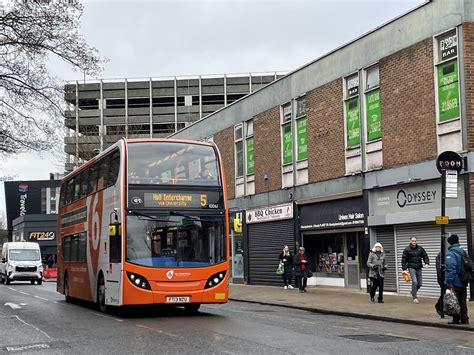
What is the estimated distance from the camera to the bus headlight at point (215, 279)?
14930 mm

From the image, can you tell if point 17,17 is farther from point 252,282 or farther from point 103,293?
point 252,282

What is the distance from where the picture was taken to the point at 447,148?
60.4 feet

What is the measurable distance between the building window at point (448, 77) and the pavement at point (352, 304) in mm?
5150

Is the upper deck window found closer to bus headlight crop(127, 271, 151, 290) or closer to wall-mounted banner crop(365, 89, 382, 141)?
bus headlight crop(127, 271, 151, 290)

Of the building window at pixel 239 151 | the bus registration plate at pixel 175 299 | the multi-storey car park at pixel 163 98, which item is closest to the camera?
the bus registration plate at pixel 175 299

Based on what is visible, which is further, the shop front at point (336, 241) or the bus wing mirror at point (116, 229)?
the shop front at point (336, 241)

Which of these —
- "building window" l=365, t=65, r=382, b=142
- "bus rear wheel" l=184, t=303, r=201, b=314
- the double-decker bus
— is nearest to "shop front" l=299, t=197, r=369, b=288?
"building window" l=365, t=65, r=382, b=142

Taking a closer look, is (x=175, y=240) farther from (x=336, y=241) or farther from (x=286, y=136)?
(x=286, y=136)

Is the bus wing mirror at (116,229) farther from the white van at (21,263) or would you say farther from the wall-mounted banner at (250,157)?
the white van at (21,263)

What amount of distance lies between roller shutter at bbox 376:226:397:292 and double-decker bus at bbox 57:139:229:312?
7.66m

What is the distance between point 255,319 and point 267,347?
5.01 metres

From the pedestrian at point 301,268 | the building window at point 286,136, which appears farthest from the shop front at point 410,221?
the building window at point 286,136

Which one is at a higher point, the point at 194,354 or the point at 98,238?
the point at 98,238

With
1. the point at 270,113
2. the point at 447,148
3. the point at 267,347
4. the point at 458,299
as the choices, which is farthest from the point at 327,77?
the point at 267,347
